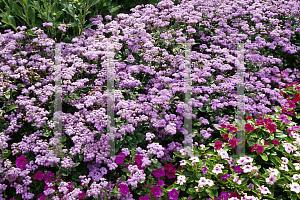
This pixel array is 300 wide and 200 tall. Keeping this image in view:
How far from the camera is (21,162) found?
3158 millimetres

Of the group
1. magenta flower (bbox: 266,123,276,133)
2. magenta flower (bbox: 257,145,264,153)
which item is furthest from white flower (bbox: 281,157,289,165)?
magenta flower (bbox: 266,123,276,133)

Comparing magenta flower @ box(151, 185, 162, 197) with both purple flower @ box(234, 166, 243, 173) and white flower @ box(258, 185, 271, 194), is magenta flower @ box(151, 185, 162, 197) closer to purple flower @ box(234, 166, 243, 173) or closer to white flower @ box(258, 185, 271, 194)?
purple flower @ box(234, 166, 243, 173)

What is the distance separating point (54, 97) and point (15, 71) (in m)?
0.63

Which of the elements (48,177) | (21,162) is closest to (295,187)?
(48,177)

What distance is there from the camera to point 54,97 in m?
3.87

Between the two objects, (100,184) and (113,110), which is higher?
(113,110)

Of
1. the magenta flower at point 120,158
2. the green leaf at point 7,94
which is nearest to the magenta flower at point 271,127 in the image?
the magenta flower at point 120,158

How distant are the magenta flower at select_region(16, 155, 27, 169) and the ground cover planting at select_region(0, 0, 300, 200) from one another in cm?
1

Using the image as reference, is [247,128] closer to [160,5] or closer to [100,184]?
[100,184]

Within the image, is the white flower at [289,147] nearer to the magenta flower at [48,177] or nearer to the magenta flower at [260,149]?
the magenta flower at [260,149]

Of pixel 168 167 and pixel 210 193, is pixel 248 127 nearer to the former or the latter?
pixel 210 193

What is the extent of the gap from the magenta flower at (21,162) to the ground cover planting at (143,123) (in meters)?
Answer: 0.01

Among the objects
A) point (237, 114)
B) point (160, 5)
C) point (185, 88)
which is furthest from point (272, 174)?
point (160, 5)

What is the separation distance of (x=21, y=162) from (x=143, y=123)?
151 cm
